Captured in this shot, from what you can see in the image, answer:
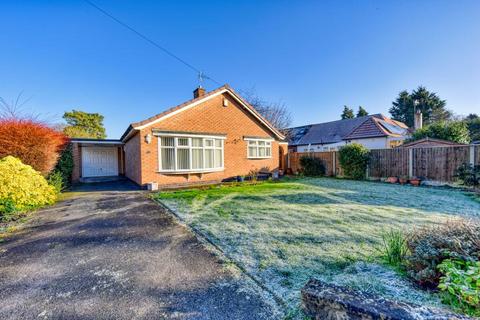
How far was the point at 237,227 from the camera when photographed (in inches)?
189

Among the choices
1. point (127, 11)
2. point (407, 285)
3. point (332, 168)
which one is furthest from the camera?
point (332, 168)

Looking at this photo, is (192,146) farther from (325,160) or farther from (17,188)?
(325,160)

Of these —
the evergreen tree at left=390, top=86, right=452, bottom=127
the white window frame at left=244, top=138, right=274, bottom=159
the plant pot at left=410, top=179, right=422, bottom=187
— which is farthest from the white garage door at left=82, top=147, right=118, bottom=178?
the evergreen tree at left=390, top=86, right=452, bottom=127

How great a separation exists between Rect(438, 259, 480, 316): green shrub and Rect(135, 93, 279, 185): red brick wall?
Result: 1036 cm

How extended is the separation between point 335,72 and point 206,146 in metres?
11.9

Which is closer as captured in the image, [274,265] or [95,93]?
[274,265]

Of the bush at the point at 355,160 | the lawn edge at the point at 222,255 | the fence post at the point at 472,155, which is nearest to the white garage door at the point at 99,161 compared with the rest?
the lawn edge at the point at 222,255

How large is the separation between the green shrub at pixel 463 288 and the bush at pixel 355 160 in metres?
12.5

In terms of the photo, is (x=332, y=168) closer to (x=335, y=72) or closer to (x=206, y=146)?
(x=335, y=72)

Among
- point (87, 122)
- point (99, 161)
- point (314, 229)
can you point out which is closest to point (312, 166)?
point (314, 229)

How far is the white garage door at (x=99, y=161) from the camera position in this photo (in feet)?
44.7

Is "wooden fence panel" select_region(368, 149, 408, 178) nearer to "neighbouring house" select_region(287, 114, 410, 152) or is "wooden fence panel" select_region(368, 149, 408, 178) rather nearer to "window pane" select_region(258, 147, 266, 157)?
"window pane" select_region(258, 147, 266, 157)

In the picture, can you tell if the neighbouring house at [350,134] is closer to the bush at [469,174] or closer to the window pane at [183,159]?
the bush at [469,174]

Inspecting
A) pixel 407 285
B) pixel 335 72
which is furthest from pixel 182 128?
pixel 335 72
